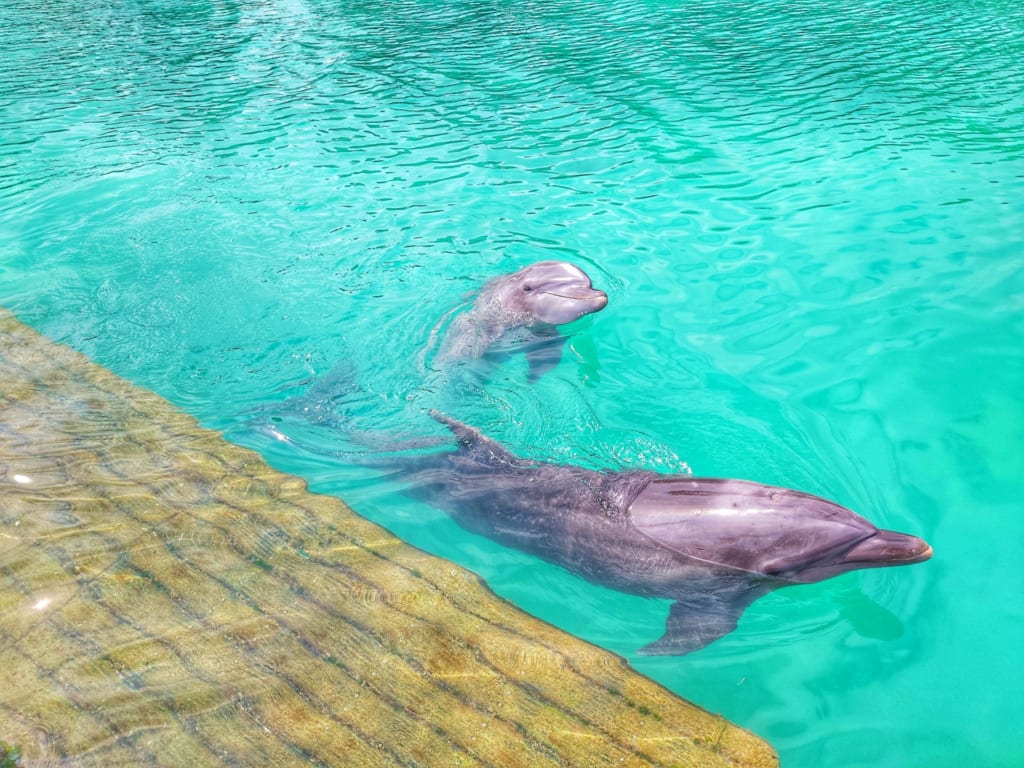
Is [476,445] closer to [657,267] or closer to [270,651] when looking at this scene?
[270,651]

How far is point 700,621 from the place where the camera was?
13.6ft

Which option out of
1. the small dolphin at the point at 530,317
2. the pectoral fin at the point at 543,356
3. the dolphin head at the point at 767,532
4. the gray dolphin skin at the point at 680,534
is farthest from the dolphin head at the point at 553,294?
the dolphin head at the point at 767,532

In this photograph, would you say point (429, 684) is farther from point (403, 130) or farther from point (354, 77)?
point (354, 77)

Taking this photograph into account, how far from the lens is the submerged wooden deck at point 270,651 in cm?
328

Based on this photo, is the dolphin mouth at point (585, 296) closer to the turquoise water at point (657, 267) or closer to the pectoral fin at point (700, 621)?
the turquoise water at point (657, 267)

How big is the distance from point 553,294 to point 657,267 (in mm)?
1705

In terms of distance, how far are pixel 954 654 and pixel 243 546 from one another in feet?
12.1

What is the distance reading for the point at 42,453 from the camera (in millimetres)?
5203

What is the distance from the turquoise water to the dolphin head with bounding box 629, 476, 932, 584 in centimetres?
44

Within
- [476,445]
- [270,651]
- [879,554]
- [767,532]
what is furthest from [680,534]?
[270,651]

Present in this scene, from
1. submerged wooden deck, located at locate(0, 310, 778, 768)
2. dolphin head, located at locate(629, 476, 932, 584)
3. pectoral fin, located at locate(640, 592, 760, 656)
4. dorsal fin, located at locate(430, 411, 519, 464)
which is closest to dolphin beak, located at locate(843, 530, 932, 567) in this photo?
dolphin head, located at locate(629, 476, 932, 584)

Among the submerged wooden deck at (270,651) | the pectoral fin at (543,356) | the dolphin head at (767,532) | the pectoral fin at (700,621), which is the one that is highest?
the dolphin head at (767,532)

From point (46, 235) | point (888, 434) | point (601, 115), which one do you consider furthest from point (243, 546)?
point (601, 115)

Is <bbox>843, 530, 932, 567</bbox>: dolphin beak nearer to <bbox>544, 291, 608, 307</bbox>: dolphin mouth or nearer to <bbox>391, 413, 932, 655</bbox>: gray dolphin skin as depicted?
<bbox>391, 413, 932, 655</bbox>: gray dolphin skin
